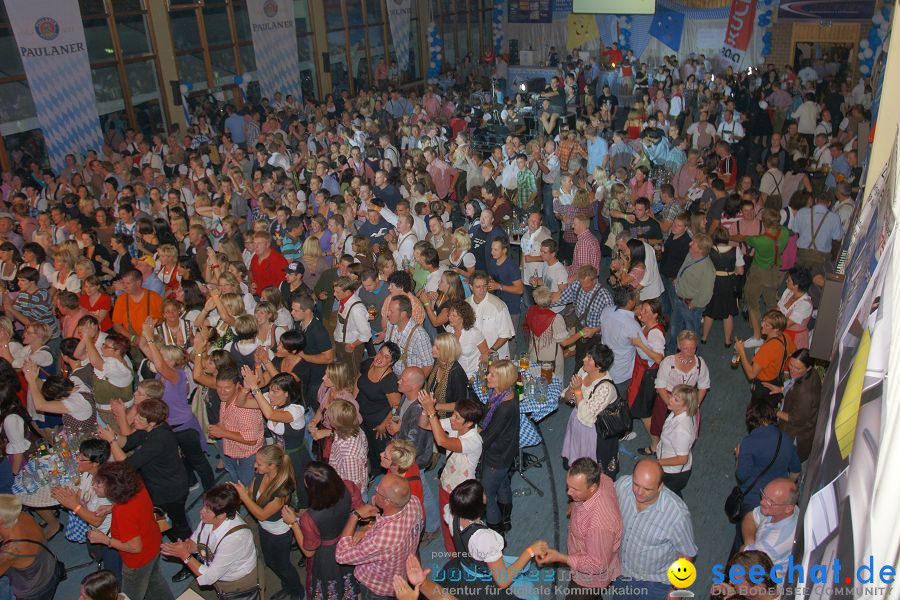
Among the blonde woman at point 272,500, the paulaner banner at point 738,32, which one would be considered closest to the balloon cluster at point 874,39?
the paulaner banner at point 738,32

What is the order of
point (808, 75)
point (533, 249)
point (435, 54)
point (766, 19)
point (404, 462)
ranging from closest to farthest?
point (404, 462) < point (533, 249) < point (808, 75) < point (766, 19) < point (435, 54)

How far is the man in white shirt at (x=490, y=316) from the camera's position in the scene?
Result: 18.0ft

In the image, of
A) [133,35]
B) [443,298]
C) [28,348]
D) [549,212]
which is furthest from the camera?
[133,35]

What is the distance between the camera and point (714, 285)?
654 cm

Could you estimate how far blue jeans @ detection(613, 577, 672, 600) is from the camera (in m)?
3.56

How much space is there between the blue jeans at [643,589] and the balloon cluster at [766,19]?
20.8 m

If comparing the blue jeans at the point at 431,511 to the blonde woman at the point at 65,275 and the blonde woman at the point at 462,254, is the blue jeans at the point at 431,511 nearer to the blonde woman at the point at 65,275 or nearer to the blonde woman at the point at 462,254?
the blonde woman at the point at 462,254

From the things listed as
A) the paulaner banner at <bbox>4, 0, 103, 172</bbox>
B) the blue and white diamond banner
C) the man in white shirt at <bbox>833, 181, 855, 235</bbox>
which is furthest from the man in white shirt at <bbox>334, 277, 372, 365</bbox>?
the blue and white diamond banner

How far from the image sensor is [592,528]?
11.2 feet

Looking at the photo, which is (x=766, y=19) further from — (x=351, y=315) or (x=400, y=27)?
(x=351, y=315)

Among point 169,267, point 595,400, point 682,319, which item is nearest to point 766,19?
point 682,319

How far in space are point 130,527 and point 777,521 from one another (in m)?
3.32

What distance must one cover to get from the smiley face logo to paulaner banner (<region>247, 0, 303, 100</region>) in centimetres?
1574

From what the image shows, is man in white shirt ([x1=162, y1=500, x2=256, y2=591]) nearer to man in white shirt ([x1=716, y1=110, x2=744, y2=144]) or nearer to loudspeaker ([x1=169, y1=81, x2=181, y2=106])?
man in white shirt ([x1=716, y1=110, x2=744, y2=144])
